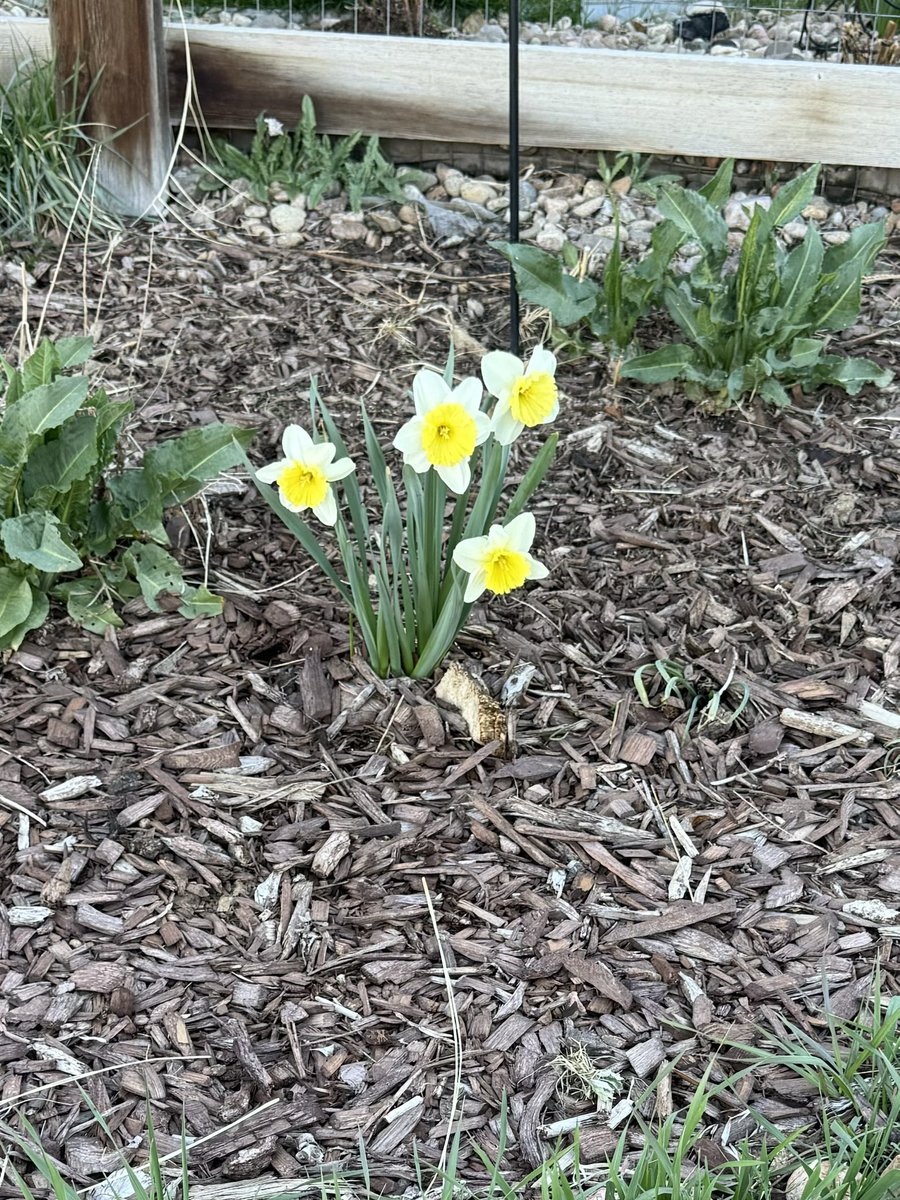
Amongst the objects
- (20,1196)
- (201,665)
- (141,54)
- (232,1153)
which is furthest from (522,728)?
(141,54)

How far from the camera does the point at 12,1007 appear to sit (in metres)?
1.72

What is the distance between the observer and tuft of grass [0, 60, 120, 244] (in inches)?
139

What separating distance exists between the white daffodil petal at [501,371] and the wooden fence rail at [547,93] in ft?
7.18

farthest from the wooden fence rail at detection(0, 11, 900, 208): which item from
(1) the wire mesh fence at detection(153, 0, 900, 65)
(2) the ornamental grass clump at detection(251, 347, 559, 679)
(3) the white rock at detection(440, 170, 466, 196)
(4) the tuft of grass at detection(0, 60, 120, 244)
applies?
(2) the ornamental grass clump at detection(251, 347, 559, 679)

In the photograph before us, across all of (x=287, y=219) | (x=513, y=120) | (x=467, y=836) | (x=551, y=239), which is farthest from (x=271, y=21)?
(x=467, y=836)

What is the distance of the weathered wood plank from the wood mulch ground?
4.29 feet

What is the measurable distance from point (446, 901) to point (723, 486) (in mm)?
1313

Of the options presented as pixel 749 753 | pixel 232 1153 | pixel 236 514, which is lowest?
pixel 232 1153

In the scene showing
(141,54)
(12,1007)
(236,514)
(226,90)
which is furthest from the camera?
(226,90)

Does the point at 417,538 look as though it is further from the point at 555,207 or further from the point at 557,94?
the point at 557,94

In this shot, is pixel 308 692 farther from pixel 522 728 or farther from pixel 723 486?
pixel 723 486

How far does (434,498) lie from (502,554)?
200mm

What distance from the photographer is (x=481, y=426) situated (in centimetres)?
186

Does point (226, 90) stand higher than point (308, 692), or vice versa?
point (226, 90)
